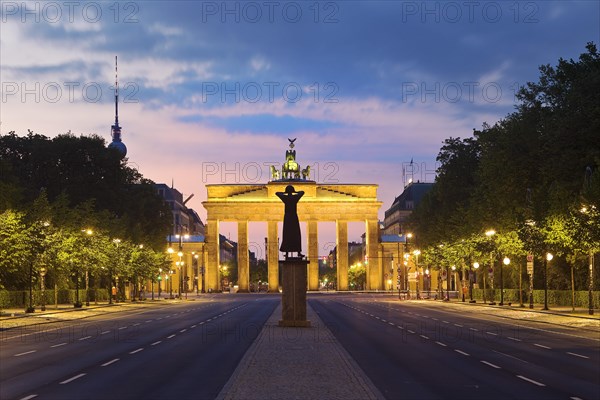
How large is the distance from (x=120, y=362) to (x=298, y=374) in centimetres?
782

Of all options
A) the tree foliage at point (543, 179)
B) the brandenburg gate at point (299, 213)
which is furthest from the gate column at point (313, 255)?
the tree foliage at point (543, 179)

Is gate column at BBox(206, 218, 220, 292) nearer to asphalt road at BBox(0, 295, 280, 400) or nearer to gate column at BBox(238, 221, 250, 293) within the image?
gate column at BBox(238, 221, 250, 293)

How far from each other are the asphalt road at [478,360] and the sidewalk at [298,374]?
737 millimetres

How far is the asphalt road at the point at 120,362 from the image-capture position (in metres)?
22.0

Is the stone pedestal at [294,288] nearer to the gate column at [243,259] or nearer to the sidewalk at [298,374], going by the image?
the sidewalk at [298,374]

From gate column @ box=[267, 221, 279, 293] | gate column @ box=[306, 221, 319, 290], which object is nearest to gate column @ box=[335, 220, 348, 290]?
gate column @ box=[306, 221, 319, 290]

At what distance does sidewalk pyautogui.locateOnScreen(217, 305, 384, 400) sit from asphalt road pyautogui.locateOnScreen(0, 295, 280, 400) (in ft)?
2.38

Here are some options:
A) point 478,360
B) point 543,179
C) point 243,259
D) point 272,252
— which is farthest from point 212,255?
point 478,360

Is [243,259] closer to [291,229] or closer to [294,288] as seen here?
[291,229]

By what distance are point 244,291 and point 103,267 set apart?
89.6 meters

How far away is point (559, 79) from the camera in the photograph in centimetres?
7631

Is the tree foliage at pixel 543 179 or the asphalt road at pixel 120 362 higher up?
the tree foliage at pixel 543 179

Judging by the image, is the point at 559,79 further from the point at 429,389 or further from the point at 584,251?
the point at 429,389

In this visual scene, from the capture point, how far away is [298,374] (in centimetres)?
2433
